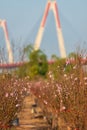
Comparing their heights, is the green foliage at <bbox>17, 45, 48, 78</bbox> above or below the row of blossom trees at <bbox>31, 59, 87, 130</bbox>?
above

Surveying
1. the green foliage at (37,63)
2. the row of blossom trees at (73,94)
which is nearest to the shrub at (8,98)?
the row of blossom trees at (73,94)

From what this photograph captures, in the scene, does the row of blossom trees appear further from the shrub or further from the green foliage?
the green foliage

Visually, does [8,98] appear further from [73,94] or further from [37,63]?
[37,63]

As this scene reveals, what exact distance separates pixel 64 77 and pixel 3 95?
1.07 m

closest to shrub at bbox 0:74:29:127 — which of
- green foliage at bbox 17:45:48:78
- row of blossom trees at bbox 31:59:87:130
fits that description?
row of blossom trees at bbox 31:59:87:130

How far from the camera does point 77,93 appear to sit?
684cm

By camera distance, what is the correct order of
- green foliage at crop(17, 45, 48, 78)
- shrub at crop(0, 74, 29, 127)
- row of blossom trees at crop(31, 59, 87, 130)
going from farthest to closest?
1. green foliage at crop(17, 45, 48, 78)
2. shrub at crop(0, 74, 29, 127)
3. row of blossom trees at crop(31, 59, 87, 130)

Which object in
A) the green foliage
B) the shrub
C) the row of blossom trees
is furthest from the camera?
the green foliage

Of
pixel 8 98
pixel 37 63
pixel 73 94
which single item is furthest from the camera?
pixel 37 63

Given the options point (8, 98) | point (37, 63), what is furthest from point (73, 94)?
point (37, 63)

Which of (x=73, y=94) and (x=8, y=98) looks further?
(x=8, y=98)

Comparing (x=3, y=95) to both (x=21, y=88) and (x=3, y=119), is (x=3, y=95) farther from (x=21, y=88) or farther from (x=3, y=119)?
(x=21, y=88)

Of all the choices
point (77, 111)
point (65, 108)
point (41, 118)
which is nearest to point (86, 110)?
point (77, 111)

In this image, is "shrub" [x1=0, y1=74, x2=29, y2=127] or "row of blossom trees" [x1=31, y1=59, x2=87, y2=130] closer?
"row of blossom trees" [x1=31, y1=59, x2=87, y2=130]
